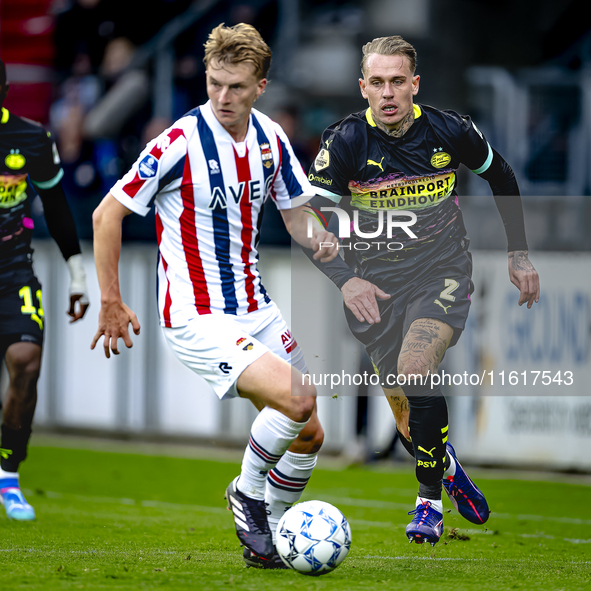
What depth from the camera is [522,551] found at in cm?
568

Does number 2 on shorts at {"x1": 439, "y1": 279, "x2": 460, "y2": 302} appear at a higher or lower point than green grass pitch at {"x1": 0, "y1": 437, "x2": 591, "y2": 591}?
higher

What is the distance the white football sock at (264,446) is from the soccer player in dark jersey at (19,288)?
6.48 feet

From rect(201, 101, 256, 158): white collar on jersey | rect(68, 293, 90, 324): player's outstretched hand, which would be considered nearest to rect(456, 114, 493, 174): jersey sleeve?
rect(201, 101, 256, 158): white collar on jersey

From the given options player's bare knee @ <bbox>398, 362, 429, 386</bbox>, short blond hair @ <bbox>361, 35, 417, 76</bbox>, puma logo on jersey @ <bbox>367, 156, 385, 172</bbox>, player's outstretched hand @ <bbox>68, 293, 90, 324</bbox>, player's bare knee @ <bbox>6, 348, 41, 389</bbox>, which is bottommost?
player's bare knee @ <bbox>6, 348, 41, 389</bbox>

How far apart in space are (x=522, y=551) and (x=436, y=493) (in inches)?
37.7

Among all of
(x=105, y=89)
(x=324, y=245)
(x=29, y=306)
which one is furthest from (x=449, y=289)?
(x=105, y=89)

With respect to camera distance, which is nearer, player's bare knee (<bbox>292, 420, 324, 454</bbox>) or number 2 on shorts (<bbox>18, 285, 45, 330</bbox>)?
player's bare knee (<bbox>292, 420, 324, 454</bbox>)

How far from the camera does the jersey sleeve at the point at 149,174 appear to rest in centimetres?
478

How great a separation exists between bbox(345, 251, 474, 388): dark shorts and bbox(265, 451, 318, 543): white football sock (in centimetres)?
70

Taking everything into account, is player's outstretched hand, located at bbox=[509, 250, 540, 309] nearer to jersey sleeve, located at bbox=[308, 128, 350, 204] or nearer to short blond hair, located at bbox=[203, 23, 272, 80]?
jersey sleeve, located at bbox=[308, 128, 350, 204]

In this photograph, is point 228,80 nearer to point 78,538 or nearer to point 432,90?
point 78,538

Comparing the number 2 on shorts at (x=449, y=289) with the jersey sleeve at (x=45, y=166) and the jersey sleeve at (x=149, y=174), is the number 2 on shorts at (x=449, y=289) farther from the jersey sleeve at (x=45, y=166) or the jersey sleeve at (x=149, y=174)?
the jersey sleeve at (x=45, y=166)

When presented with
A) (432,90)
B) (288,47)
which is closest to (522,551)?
(432,90)

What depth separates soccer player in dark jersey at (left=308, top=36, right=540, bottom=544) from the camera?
5.07m
